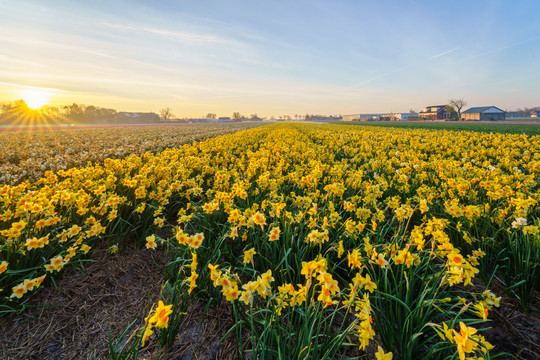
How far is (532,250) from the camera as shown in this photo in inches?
98.7

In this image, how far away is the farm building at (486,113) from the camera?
81.0 metres

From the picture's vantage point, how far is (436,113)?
4149 inches

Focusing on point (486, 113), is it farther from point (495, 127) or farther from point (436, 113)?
point (495, 127)

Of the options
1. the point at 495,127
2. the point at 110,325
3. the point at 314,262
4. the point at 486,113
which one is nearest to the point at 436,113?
the point at 486,113

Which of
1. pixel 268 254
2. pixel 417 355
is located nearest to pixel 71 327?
pixel 268 254

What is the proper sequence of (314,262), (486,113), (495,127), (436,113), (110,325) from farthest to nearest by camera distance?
(436,113) < (486,113) < (495,127) < (110,325) < (314,262)

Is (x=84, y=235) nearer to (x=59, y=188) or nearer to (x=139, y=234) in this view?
(x=139, y=234)

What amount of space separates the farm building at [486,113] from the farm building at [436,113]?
1237 cm

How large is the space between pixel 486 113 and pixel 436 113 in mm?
24982

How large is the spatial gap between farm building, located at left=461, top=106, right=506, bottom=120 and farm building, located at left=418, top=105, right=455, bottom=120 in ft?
40.6

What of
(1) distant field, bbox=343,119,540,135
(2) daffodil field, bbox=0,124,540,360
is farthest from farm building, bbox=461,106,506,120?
(2) daffodil field, bbox=0,124,540,360

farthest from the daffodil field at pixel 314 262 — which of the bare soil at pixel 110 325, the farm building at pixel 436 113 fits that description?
the farm building at pixel 436 113

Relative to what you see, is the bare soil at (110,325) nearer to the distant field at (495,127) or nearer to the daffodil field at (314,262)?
the daffodil field at (314,262)

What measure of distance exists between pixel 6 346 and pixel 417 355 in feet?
11.6
